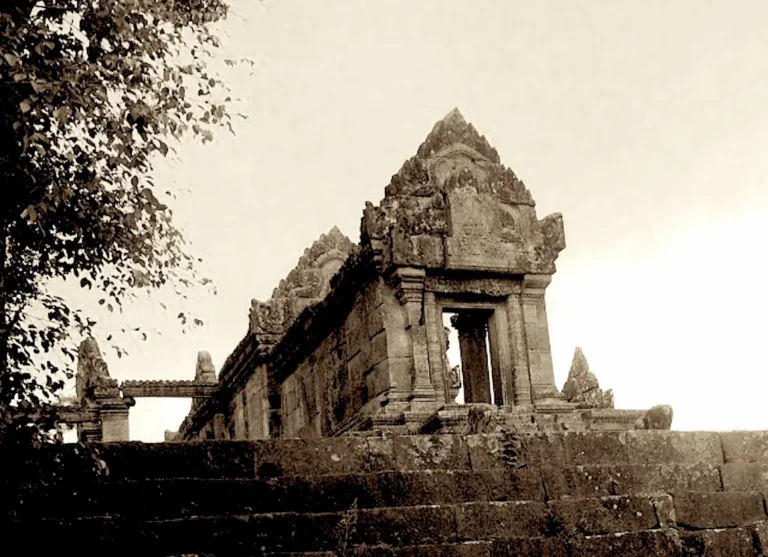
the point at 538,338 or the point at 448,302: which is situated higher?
the point at 448,302

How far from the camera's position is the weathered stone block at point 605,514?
21.5 feet

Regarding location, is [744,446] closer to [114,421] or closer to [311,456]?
[311,456]

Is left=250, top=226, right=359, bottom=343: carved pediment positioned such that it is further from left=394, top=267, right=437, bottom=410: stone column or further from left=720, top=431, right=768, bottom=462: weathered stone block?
left=720, top=431, right=768, bottom=462: weathered stone block

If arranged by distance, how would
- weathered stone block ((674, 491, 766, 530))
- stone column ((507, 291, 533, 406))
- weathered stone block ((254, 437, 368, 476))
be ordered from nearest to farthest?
weathered stone block ((254, 437, 368, 476)) < weathered stone block ((674, 491, 766, 530)) < stone column ((507, 291, 533, 406))

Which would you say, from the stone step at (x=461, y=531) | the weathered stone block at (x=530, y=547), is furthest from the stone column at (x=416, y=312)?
the weathered stone block at (x=530, y=547)

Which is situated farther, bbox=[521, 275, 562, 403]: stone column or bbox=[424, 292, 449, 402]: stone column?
bbox=[521, 275, 562, 403]: stone column

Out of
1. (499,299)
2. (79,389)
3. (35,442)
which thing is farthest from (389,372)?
(79,389)

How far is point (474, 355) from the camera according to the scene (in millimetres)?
13227

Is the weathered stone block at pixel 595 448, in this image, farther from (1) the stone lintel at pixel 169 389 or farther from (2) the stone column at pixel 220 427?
(1) the stone lintel at pixel 169 389

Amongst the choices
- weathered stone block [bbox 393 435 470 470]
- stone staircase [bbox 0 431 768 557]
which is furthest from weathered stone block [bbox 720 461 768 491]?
weathered stone block [bbox 393 435 470 470]

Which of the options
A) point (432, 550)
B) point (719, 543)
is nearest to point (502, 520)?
point (432, 550)

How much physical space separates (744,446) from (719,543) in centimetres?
113

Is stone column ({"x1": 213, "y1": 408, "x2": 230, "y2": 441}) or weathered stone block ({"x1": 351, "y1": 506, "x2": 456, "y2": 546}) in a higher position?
stone column ({"x1": 213, "y1": 408, "x2": 230, "y2": 441})

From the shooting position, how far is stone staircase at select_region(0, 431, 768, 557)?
577 centimetres
